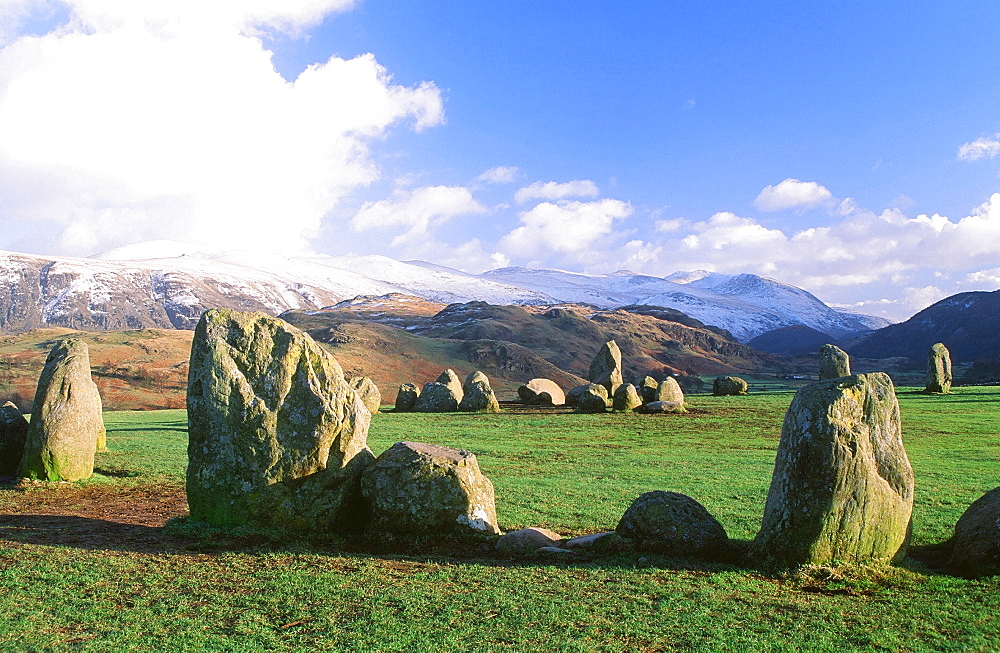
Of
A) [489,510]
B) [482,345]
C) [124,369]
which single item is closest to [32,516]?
[489,510]

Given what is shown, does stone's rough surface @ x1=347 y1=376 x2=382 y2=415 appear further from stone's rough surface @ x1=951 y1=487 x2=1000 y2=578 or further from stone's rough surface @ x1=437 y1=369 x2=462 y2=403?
stone's rough surface @ x1=951 y1=487 x2=1000 y2=578

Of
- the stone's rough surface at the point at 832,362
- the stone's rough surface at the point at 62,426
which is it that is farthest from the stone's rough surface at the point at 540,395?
the stone's rough surface at the point at 62,426

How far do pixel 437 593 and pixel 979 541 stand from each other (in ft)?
23.2

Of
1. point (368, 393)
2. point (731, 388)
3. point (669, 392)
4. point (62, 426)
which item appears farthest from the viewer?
point (731, 388)

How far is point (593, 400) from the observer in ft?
113

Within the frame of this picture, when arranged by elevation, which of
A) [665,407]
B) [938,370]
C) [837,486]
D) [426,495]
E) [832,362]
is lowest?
[665,407]

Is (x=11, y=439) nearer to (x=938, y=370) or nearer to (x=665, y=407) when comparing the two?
(x=665, y=407)

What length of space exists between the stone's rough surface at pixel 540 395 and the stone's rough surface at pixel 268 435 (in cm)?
2731

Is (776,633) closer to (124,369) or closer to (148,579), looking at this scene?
(148,579)

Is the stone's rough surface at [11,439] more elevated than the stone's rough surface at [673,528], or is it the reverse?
the stone's rough surface at [11,439]

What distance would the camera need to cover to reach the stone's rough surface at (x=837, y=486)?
825 cm

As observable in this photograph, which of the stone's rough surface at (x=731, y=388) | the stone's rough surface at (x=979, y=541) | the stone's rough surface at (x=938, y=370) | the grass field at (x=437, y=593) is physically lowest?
the grass field at (x=437, y=593)

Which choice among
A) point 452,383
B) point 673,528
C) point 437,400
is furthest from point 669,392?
point 673,528

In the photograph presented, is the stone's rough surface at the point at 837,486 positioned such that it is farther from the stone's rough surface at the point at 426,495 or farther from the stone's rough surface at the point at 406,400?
the stone's rough surface at the point at 406,400
